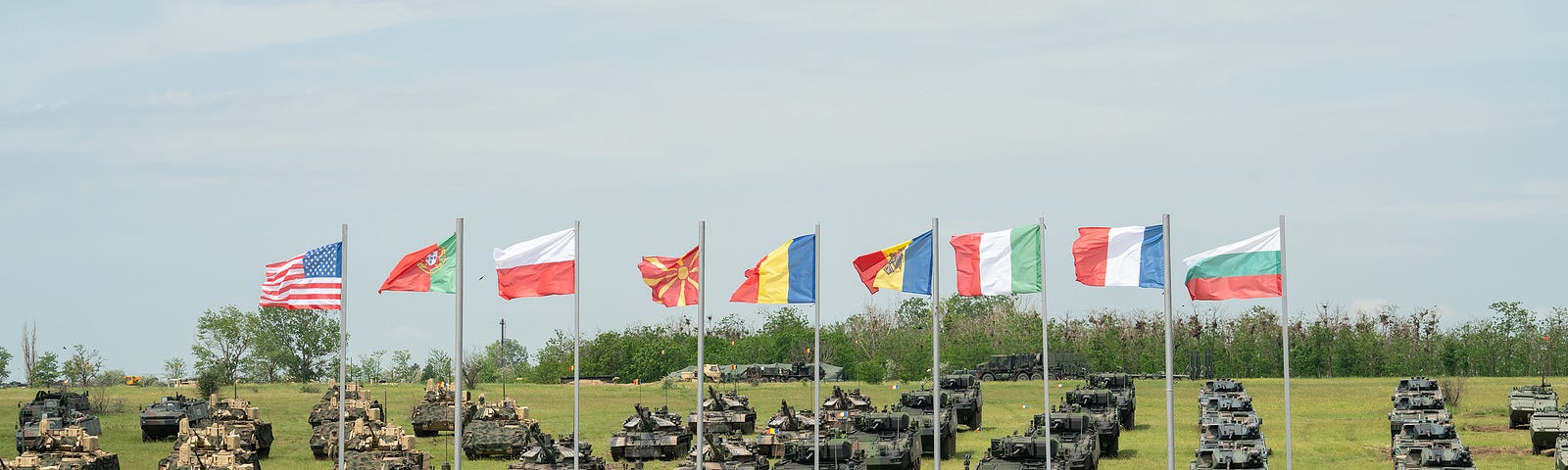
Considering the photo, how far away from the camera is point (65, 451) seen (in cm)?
4147

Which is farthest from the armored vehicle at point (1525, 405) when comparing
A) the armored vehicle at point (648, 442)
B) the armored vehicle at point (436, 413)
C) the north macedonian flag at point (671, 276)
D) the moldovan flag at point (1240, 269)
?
the armored vehicle at point (436, 413)

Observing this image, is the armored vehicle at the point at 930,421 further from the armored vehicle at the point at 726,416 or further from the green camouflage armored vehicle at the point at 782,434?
the armored vehicle at the point at 726,416

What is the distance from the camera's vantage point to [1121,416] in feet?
180

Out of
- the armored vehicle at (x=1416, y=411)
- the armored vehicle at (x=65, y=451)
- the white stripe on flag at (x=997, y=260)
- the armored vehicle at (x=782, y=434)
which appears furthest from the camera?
the armored vehicle at (x=1416, y=411)

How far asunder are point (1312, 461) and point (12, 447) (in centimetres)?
4059

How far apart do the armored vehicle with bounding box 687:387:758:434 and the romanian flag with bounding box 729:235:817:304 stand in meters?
21.3

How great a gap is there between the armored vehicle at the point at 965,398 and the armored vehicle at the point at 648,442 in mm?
9829

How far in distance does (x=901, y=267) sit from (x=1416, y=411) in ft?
84.8

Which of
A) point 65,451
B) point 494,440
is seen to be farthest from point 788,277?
point 65,451

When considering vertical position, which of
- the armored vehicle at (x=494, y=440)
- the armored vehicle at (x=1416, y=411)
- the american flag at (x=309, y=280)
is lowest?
the armored vehicle at (x=494, y=440)

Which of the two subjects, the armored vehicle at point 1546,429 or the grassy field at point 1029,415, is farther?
the grassy field at point 1029,415

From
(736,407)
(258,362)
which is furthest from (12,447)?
(258,362)

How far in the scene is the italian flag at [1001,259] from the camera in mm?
29359

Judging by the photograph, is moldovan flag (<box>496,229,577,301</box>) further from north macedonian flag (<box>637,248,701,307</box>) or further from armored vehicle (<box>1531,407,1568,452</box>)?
armored vehicle (<box>1531,407,1568,452</box>)
